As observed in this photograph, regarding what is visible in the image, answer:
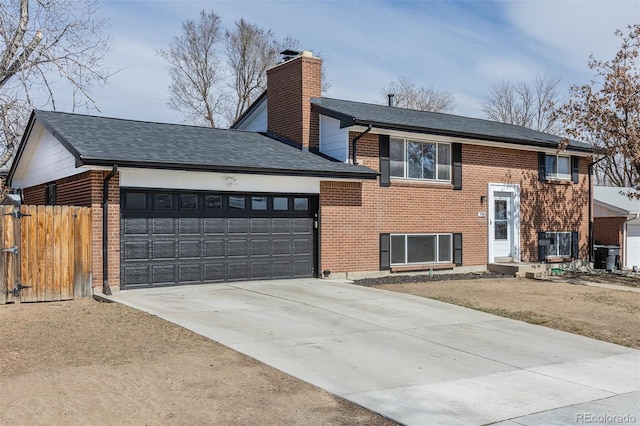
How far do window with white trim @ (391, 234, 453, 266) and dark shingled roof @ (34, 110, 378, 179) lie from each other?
2.57 meters

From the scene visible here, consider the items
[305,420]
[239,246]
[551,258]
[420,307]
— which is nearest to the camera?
[305,420]

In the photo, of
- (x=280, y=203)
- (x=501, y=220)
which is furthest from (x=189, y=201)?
(x=501, y=220)

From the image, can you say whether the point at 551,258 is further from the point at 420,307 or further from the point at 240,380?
the point at 240,380

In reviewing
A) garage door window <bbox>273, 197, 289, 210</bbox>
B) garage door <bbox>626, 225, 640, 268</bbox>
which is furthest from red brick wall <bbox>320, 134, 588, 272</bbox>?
garage door <bbox>626, 225, 640, 268</bbox>

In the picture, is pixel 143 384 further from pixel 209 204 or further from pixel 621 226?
pixel 621 226

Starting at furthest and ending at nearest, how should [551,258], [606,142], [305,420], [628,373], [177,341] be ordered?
[551,258]
[606,142]
[177,341]
[628,373]
[305,420]

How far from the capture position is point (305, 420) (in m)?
5.98

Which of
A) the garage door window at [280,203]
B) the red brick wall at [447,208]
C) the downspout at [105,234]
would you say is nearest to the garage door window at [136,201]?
the downspout at [105,234]

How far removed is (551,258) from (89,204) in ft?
51.4

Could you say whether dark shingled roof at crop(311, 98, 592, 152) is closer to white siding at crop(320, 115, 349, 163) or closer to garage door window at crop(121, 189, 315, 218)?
white siding at crop(320, 115, 349, 163)

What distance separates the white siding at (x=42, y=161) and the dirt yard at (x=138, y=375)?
172 inches

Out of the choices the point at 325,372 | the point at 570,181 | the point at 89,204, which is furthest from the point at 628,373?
the point at 570,181

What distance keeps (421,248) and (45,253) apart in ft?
34.5

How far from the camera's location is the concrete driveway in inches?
260
